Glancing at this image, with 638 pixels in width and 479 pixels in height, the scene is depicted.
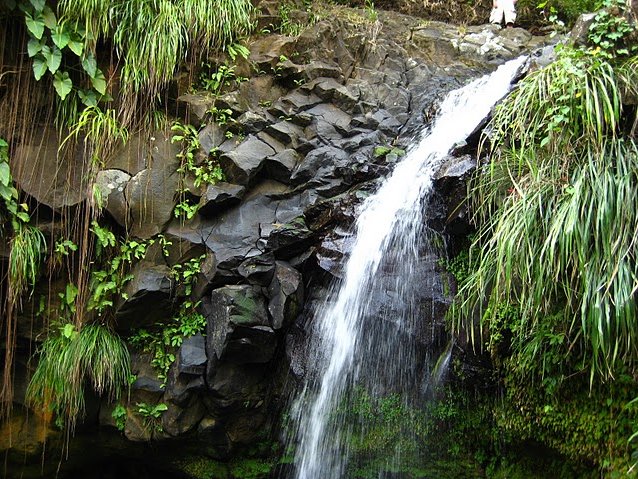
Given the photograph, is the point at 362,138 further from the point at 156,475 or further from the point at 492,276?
the point at 156,475

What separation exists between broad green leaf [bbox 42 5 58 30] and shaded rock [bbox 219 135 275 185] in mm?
1895

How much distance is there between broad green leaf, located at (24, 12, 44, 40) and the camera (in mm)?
4730

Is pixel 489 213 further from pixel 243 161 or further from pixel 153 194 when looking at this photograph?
pixel 153 194

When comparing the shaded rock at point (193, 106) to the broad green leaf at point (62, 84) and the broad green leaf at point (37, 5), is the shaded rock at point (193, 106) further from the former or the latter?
the broad green leaf at point (37, 5)

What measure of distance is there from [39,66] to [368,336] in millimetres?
3661

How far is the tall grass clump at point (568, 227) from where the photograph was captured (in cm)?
280

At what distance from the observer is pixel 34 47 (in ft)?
15.6

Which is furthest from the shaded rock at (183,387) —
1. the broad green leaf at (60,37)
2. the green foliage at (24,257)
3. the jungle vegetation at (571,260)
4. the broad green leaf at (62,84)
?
the broad green leaf at (60,37)

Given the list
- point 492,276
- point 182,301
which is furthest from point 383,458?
point 182,301

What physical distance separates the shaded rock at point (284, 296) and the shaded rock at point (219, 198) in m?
0.74

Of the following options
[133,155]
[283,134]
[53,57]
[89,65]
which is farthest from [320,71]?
[53,57]

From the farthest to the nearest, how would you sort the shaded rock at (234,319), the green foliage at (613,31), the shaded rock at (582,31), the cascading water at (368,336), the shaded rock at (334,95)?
the shaded rock at (334,95)
the shaded rock at (234,319)
the cascading water at (368,336)
the shaded rock at (582,31)
the green foliage at (613,31)

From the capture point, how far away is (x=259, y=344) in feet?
14.0

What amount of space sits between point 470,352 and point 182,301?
2.40 meters
